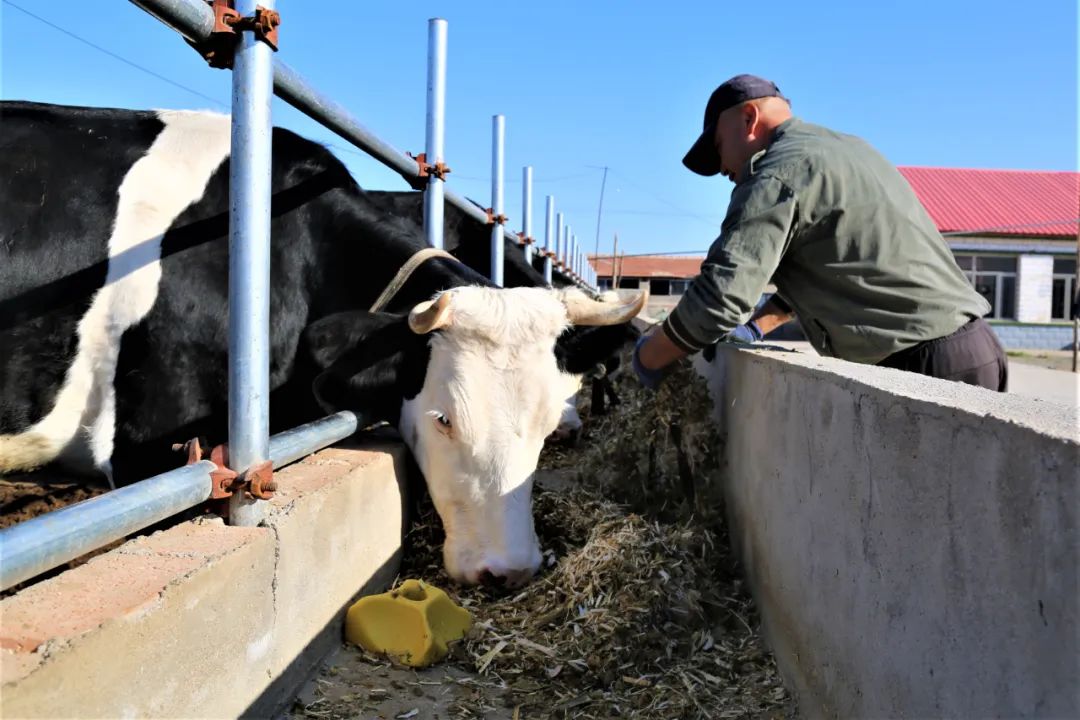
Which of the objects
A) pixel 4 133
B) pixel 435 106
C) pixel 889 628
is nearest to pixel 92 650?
pixel 889 628

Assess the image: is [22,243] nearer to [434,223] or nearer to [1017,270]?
[434,223]

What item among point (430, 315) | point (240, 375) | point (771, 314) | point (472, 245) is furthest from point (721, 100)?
point (472, 245)

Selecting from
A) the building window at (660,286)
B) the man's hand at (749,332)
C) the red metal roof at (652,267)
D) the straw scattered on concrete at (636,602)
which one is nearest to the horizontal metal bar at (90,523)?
the straw scattered on concrete at (636,602)

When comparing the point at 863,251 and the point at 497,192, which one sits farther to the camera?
the point at 497,192

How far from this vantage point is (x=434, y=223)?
438 cm

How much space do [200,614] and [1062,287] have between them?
26.5 m

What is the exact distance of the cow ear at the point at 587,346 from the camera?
3.30 metres

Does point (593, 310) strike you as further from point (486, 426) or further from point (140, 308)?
point (140, 308)

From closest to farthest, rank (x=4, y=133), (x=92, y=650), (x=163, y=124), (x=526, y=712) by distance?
(x=92, y=650)
(x=526, y=712)
(x=4, y=133)
(x=163, y=124)

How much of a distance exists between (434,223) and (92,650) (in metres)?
3.33

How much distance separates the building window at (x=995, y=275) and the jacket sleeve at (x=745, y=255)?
22704 millimetres

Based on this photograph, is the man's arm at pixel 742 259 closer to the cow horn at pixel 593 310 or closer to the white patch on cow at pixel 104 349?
the cow horn at pixel 593 310

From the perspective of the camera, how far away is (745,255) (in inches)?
102

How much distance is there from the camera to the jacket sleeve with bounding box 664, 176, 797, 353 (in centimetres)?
258
